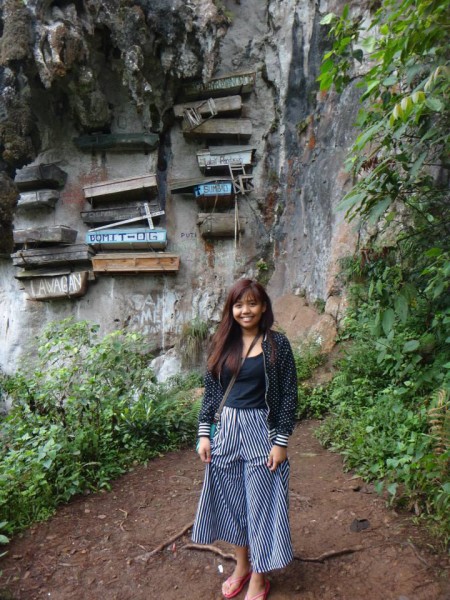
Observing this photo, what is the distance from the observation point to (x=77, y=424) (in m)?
4.39

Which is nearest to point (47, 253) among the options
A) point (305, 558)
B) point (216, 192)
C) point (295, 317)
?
point (216, 192)

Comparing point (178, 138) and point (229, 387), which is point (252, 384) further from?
point (178, 138)

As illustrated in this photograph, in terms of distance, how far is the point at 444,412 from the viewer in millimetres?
3021

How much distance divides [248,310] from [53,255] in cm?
855

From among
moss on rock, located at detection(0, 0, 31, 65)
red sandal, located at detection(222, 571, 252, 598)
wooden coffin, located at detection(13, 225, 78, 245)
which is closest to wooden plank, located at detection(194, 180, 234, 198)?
wooden coffin, located at detection(13, 225, 78, 245)

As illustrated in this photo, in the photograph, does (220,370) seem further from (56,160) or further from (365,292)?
(56,160)

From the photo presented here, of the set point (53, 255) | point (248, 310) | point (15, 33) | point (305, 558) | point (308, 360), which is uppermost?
point (15, 33)

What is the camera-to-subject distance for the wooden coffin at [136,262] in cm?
969

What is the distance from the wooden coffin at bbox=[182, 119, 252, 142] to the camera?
992 cm

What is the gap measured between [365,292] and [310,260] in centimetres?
233

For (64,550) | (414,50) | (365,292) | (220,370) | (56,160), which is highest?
(56,160)

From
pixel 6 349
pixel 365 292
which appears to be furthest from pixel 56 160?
pixel 365 292

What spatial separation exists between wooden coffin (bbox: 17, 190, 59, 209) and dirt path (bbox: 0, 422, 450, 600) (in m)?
7.91

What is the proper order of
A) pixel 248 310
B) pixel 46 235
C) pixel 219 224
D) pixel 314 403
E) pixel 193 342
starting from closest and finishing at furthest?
pixel 248 310 → pixel 314 403 → pixel 193 342 → pixel 46 235 → pixel 219 224
